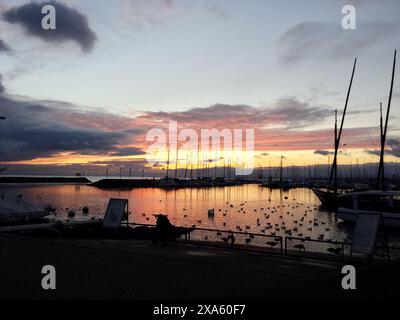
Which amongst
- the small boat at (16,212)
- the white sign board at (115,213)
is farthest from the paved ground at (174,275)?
the small boat at (16,212)

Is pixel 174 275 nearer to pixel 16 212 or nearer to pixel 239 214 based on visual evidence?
pixel 16 212

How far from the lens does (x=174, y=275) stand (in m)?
13.1

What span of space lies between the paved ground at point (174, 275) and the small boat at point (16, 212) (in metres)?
23.3

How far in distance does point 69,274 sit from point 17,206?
3407cm

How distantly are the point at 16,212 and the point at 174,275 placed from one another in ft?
111

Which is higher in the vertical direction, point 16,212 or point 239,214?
point 16,212

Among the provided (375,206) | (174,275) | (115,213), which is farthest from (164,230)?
(375,206)

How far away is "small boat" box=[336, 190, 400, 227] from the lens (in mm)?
47188

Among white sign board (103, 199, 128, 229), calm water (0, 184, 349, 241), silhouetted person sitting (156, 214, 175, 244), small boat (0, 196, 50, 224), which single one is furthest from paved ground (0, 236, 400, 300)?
calm water (0, 184, 349, 241)

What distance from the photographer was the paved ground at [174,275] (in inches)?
423

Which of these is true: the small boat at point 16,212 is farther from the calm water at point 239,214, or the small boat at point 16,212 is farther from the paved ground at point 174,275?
the paved ground at point 174,275

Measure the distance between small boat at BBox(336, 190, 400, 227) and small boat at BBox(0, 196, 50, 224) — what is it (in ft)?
113
